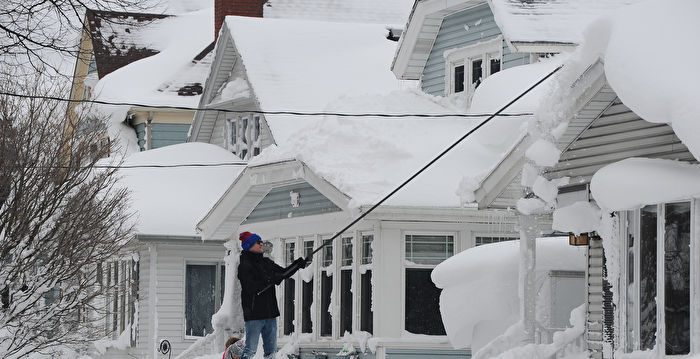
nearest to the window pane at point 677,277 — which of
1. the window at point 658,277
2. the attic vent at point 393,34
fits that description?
the window at point 658,277

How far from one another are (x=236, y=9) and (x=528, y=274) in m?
20.2

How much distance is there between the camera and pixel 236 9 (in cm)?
3288

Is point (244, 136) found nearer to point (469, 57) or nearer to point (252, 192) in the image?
point (252, 192)

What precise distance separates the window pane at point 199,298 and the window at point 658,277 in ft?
53.4

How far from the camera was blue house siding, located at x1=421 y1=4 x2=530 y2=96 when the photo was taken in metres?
22.0

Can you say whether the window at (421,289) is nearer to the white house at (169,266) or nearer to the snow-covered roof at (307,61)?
the snow-covered roof at (307,61)

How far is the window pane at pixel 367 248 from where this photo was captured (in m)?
19.9

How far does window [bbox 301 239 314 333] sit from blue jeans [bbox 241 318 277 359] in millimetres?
5570

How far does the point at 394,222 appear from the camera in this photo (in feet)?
63.2

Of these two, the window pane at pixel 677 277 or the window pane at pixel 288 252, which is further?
the window pane at pixel 288 252

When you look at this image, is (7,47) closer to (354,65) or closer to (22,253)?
(22,253)

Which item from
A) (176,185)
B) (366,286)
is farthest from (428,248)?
(176,185)

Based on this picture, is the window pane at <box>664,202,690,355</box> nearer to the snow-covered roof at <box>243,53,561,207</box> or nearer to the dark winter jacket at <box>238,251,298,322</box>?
the dark winter jacket at <box>238,251,298,322</box>

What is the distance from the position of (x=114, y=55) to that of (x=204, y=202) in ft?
37.0
